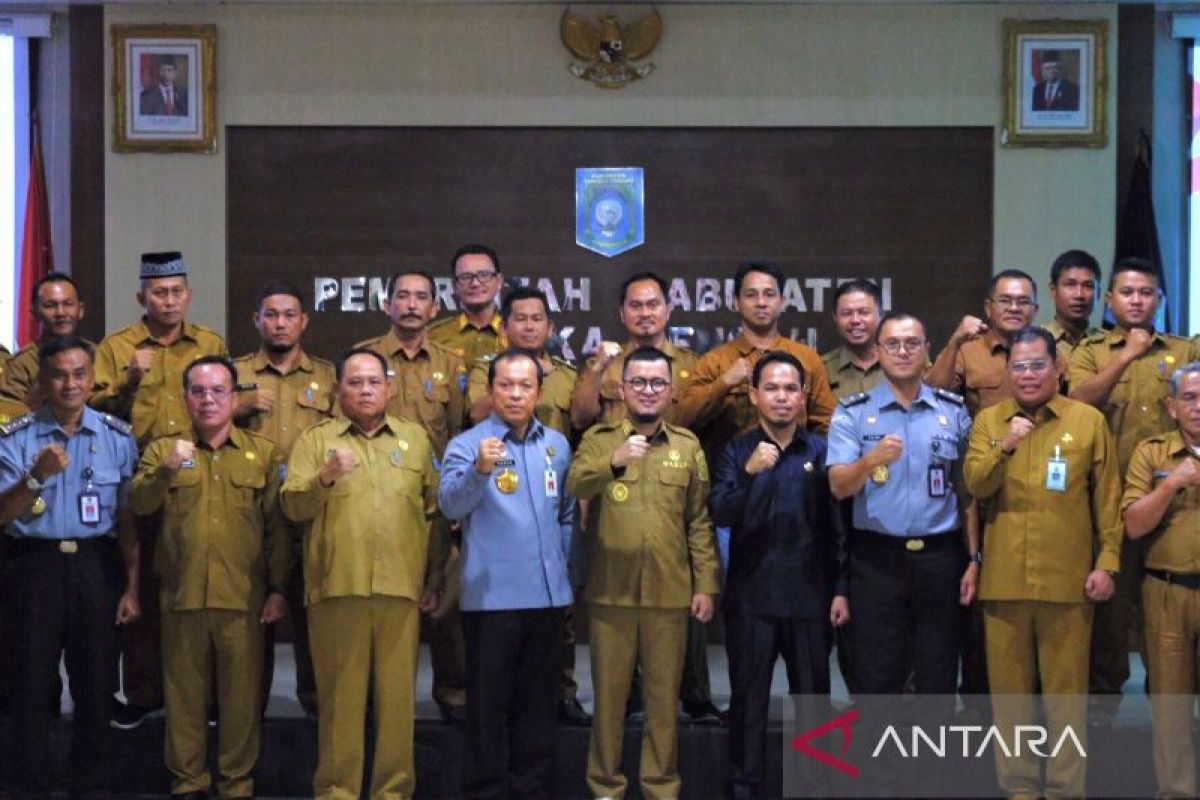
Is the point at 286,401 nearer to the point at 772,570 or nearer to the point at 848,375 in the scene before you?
the point at 772,570

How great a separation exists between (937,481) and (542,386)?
4.94ft

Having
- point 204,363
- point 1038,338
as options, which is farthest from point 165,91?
point 1038,338

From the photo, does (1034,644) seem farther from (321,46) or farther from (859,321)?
(321,46)

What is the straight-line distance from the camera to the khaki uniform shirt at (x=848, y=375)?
5734mm

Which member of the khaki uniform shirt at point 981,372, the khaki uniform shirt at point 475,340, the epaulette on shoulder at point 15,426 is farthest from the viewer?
the khaki uniform shirt at point 475,340

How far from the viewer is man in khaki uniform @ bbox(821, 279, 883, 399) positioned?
5.68m

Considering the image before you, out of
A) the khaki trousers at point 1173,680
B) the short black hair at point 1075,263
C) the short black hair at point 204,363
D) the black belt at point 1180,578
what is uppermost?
the short black hair at point 1075,263

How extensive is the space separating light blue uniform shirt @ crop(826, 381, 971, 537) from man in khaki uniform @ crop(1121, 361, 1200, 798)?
0.61 metres

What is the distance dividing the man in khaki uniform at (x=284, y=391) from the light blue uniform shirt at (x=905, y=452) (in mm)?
1942

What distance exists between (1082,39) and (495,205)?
118 inches

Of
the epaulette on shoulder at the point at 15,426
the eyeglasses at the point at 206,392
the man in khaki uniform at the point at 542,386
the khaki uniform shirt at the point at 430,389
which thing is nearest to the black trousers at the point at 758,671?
the man in khaki uniform at the point at 542,386

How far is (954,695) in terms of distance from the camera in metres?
5.09

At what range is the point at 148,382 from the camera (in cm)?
577

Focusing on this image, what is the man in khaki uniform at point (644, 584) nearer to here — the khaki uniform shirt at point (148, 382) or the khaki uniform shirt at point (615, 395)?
the khaki uniform shirt at point (615, 395)
